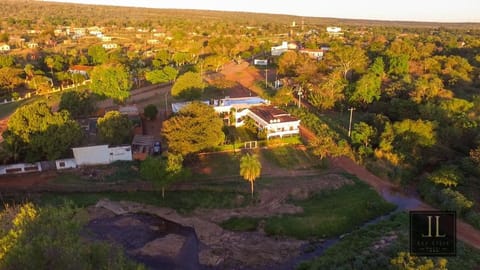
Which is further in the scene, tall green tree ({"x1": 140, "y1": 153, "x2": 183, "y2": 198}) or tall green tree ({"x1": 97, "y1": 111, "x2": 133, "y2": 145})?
tall green tree ({"x1": 97, "y1": 111, "x2": 133, "y2": 145})

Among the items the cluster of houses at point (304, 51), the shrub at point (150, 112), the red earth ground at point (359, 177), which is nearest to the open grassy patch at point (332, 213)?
the red earth ground at point (359, 177)

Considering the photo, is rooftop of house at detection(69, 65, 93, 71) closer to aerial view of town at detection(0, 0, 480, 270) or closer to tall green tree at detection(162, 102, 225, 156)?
aerial view of town at detection(0, 0, 480, 270)

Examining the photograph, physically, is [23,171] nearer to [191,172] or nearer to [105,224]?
[105,224]

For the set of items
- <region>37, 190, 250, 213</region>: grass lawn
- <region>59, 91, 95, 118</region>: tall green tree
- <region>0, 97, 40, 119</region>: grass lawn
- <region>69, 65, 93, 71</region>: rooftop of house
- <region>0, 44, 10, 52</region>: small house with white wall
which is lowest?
<region>37, 190, 250, 213</region>: grass lawn

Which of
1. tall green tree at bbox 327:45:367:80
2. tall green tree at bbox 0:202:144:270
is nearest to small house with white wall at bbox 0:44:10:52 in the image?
tall green tree at bbox 327:45:367:80

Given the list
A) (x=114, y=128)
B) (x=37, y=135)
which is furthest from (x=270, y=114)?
(x=37, y=135)

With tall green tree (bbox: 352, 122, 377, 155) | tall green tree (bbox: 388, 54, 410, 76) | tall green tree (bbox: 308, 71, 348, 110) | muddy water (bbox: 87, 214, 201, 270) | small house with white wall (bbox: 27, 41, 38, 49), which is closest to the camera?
muddy water (bbox: 87, 214, 201, 270)
